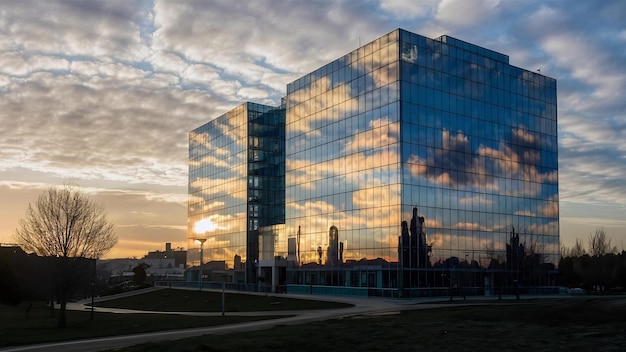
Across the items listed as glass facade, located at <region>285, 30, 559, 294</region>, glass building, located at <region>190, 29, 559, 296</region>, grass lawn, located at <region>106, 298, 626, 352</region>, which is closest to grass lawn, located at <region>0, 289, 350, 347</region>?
grass lawn, located at <region>106, 298, 626, 352</region>

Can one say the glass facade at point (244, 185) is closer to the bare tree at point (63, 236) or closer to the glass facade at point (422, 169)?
the glass facade at point (422, 169)

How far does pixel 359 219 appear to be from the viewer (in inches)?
3140

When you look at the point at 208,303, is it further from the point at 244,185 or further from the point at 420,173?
the point at 244,185

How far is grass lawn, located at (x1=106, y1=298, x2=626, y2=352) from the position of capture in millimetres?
23625

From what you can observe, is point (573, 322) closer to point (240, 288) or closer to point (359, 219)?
point (359, 219)

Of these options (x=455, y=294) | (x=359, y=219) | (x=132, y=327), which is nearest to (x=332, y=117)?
(x=359, y=219)

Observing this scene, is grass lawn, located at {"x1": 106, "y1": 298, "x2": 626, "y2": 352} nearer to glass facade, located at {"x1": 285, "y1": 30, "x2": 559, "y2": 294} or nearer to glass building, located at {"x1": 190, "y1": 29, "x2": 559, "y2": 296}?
glass building, located at {"x1": 190, "y1": 29, "x2": 559, "y2": 296}

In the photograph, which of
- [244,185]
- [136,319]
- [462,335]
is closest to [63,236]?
[136,319]

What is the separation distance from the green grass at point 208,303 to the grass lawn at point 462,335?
2590cm

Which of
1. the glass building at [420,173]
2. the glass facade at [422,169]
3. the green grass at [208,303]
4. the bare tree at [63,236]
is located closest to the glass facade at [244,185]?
the green grass at [208,303]

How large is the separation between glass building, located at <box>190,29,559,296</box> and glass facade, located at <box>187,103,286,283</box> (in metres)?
14.9

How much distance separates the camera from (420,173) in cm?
7581

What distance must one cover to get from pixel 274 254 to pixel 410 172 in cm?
3483

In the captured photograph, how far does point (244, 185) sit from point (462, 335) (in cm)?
8862
